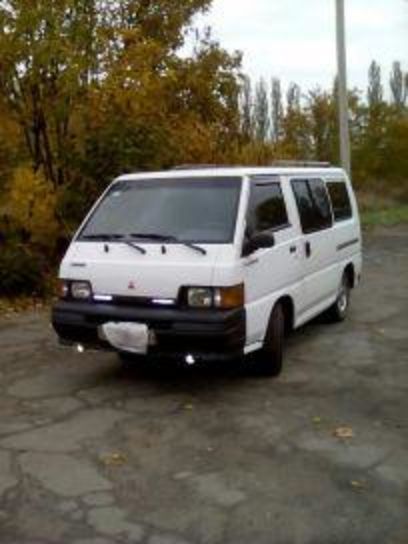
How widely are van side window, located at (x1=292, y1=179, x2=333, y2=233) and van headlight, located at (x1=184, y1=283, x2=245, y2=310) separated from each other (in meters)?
1.87

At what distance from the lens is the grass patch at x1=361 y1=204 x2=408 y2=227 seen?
2323cm

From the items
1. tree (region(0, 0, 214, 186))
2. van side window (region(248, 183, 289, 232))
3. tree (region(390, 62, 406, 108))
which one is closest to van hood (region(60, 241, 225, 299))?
van side window (region(248, 183, 289, 232))

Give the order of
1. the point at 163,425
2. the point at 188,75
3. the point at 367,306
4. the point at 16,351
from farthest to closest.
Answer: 1. the point at 188,75
2. the point at 367,306
3. the point at 16,351
4. the point at 163,425

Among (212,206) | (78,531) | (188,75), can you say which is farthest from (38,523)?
(188,75)

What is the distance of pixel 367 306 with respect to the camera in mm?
11008

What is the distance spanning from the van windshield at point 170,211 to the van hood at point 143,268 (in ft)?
0.64

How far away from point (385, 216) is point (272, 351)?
18.1 m

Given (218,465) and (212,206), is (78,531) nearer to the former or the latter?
(218,465)

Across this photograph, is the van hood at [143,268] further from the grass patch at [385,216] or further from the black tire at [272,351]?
the grass patch at [385,216]

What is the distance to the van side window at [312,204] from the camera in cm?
841

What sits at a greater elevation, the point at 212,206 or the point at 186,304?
the point at 212,206

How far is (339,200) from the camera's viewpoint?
32.4 feet

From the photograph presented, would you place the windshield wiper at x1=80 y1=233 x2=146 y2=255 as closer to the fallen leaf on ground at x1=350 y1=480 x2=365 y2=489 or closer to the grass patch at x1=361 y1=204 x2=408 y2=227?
the fallen leaf on ground at x1=350 y1=480 x2=365 y2=489

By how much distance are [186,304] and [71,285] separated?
3.52ft
